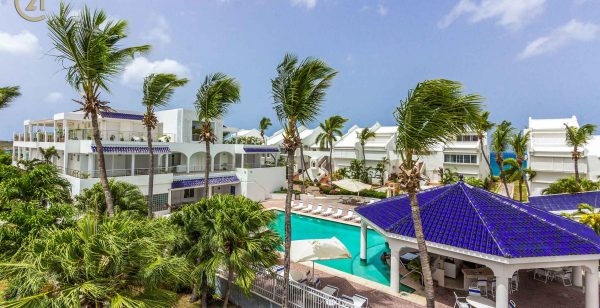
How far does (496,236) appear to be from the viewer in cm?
1071

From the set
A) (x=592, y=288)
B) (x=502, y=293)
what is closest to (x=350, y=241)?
(x=502, y=293)

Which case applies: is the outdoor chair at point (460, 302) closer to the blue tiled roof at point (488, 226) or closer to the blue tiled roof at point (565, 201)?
the blue tiled roof at point (488, 226)

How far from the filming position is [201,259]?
9.91 metres

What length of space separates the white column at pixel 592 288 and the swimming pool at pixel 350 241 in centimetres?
597

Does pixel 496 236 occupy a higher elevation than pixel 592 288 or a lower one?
higher

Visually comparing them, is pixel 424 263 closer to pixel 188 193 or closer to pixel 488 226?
pixel 488 226

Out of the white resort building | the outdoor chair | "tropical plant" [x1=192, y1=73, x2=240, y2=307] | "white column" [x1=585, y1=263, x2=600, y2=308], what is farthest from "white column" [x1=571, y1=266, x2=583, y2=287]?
the white resort building

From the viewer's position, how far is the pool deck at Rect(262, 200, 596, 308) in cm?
1182

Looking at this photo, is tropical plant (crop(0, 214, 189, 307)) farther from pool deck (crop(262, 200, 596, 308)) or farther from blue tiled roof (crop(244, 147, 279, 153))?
blue tiled roof (crop(244, 147, 279, 153))

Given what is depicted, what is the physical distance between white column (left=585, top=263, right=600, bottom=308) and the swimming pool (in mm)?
5966

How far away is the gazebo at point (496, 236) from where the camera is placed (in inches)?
396

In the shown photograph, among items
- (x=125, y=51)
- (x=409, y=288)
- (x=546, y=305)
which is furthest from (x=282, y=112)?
(x=546, y=305)

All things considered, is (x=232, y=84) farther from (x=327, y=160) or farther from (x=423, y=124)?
(x=327, y=160)

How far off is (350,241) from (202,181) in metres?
16.0
